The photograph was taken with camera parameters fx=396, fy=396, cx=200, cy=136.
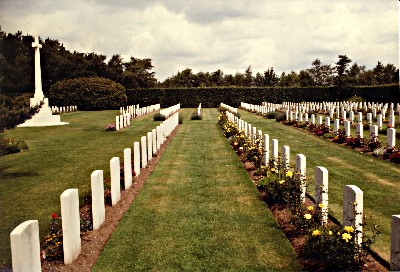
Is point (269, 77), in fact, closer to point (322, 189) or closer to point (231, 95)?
point (231, 95)

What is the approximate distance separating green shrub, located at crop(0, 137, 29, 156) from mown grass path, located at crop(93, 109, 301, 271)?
770 centimetres

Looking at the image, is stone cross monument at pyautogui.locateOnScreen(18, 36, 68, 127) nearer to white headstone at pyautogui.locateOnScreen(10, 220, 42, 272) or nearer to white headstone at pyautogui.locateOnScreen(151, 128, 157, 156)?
white headstone at pyautogui.locateOnScreen(151, 128, 157, 156)

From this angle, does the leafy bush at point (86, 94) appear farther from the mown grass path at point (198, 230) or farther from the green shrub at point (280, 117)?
the mown grass path at point (198, 230)

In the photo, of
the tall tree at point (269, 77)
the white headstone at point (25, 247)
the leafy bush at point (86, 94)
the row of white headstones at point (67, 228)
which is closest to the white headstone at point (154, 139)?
the row of white headstones at point (67, 228)

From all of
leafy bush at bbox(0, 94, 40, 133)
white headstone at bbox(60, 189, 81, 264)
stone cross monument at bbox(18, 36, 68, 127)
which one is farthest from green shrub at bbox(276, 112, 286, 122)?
white headstone at bbox(60, 189, 81, 264)

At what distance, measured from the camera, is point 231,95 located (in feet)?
189

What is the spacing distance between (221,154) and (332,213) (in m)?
7.47

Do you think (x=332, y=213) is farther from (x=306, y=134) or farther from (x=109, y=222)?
(x=306, y=134)

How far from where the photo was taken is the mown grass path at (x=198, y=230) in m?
5.75

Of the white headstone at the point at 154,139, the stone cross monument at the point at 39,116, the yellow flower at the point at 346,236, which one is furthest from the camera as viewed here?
the stone cross monument at the point at 39,116

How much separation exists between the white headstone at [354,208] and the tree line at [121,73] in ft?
110

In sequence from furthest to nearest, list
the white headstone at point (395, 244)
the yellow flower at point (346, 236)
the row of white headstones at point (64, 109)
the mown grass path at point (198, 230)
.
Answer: the row of white headstones at point (64, 109)
the mown grass path at point (198, 230)
the yellow flower at point (346, 236)
the white headstone at point (395, 244)

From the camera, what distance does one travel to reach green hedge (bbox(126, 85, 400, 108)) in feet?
184

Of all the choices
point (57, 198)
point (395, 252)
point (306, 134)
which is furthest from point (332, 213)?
point (306, 134)
